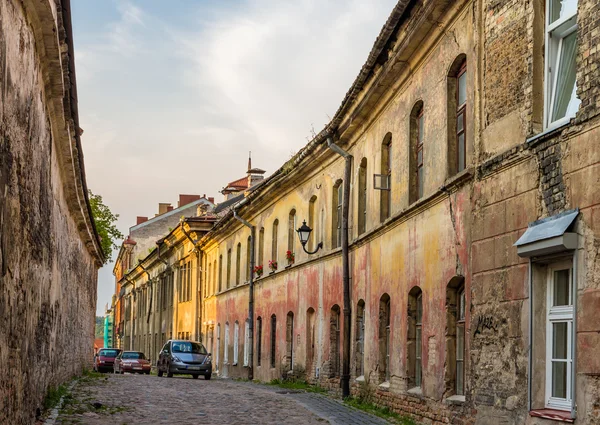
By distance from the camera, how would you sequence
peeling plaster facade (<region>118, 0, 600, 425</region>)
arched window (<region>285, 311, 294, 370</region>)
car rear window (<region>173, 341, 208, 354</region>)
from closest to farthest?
peeling plaster facade (<region>118, 0, 600, 425</region>), arched window (<region>285, 311, 294, 370</region>), car rear window (<region>173, 341, 208, 354</region>)

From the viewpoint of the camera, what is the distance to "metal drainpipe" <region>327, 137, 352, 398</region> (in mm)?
22266

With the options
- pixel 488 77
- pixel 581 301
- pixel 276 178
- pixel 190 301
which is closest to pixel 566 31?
pixel 488 77

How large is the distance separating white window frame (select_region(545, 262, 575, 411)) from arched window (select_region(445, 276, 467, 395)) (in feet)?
10.8

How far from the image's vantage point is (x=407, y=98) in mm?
18562

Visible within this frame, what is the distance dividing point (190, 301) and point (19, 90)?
138 ft

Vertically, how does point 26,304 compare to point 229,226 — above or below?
below

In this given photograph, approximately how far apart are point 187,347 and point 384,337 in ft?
63.0

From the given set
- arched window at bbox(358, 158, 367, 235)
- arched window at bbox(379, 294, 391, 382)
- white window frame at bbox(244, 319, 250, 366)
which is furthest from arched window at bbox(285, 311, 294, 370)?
arched window at bbox(379, 294, 391, 382)

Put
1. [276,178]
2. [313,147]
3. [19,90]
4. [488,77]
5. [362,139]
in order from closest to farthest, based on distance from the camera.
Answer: [19,90], [488,77], [362,139], [313,147], [276,178]

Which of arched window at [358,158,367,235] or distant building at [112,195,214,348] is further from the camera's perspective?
distant building at [112,195,214,348]

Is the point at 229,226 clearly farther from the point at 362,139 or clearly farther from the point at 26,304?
the point at 26,304

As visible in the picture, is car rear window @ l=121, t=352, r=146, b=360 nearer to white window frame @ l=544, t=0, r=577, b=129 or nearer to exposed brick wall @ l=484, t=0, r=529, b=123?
exposed brick wall @ l=484, t=0, r=529, b=123

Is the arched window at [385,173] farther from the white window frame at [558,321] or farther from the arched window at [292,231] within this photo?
the arched window at [292,231]

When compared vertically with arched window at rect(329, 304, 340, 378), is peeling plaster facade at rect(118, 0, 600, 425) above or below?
above
